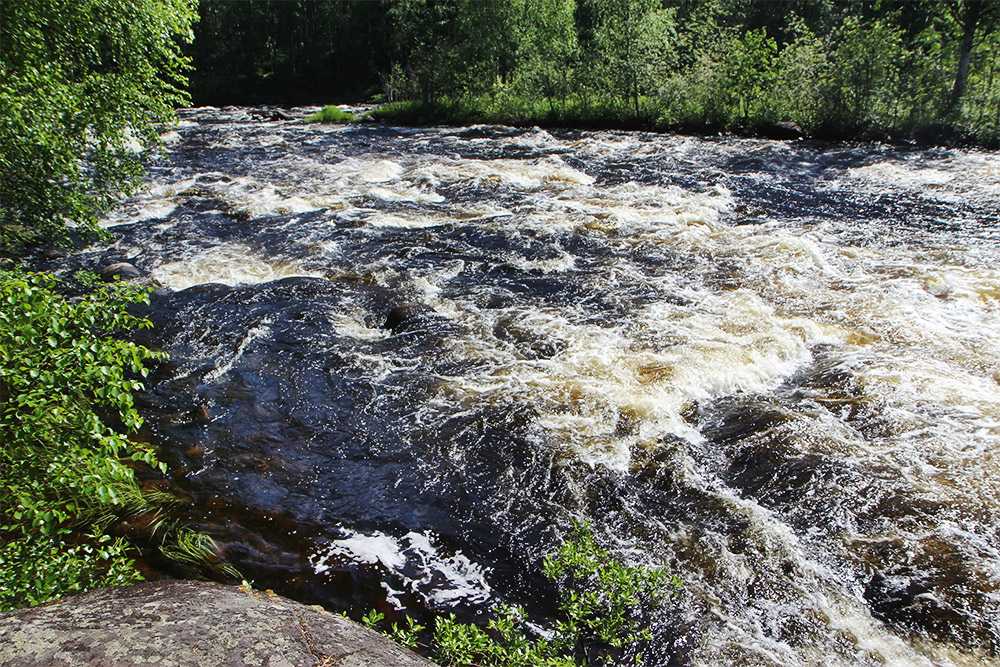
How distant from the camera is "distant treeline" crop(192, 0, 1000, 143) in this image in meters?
24.0

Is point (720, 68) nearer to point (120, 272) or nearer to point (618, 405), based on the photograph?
point (618, 405)

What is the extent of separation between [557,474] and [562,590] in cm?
152

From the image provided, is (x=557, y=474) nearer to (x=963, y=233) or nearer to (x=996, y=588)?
(x=996, y=588)

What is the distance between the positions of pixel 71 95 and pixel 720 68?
26.9 metres

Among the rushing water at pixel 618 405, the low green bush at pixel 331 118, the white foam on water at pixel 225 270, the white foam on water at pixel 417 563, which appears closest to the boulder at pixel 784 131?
the rushing water at pixel 618 405

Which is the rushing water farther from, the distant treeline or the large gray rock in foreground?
the distant treeline

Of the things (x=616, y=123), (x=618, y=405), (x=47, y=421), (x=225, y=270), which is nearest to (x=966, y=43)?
(x=616, y=123)

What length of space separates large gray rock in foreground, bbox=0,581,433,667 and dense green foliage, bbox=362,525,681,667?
2.85ft

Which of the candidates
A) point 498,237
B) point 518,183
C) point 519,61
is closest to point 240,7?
point 519,61

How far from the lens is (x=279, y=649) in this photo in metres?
2.60

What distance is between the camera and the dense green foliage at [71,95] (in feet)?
27.9

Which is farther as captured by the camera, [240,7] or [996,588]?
[240,7]

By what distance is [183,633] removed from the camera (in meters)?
2.59

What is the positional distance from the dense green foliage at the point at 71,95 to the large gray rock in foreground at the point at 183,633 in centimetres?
804
